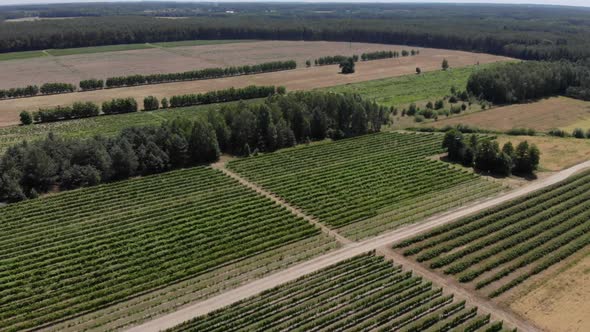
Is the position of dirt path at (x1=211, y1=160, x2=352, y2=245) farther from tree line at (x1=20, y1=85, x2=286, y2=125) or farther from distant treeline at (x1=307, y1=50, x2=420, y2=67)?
distant treeline at (x1=307, y1=50, x2=420, y2=67)

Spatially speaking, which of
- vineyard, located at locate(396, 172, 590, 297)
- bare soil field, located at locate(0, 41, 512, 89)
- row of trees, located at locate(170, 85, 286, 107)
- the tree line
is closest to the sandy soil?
vineyard, located at locate(396, 172, 590, 297)

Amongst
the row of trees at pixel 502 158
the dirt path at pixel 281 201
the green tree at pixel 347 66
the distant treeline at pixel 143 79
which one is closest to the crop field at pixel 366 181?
the dirt path at pixel 281 201

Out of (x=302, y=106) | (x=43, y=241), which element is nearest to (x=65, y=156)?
(x=43, y=241)

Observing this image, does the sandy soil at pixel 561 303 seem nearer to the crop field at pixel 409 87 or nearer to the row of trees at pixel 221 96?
the crop field at pixel 409 87

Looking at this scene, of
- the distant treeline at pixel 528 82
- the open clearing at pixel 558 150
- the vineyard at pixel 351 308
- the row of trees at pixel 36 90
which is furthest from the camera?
the row of trees at pixel 36 90

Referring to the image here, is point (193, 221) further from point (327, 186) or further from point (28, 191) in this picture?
point (28, 191)
